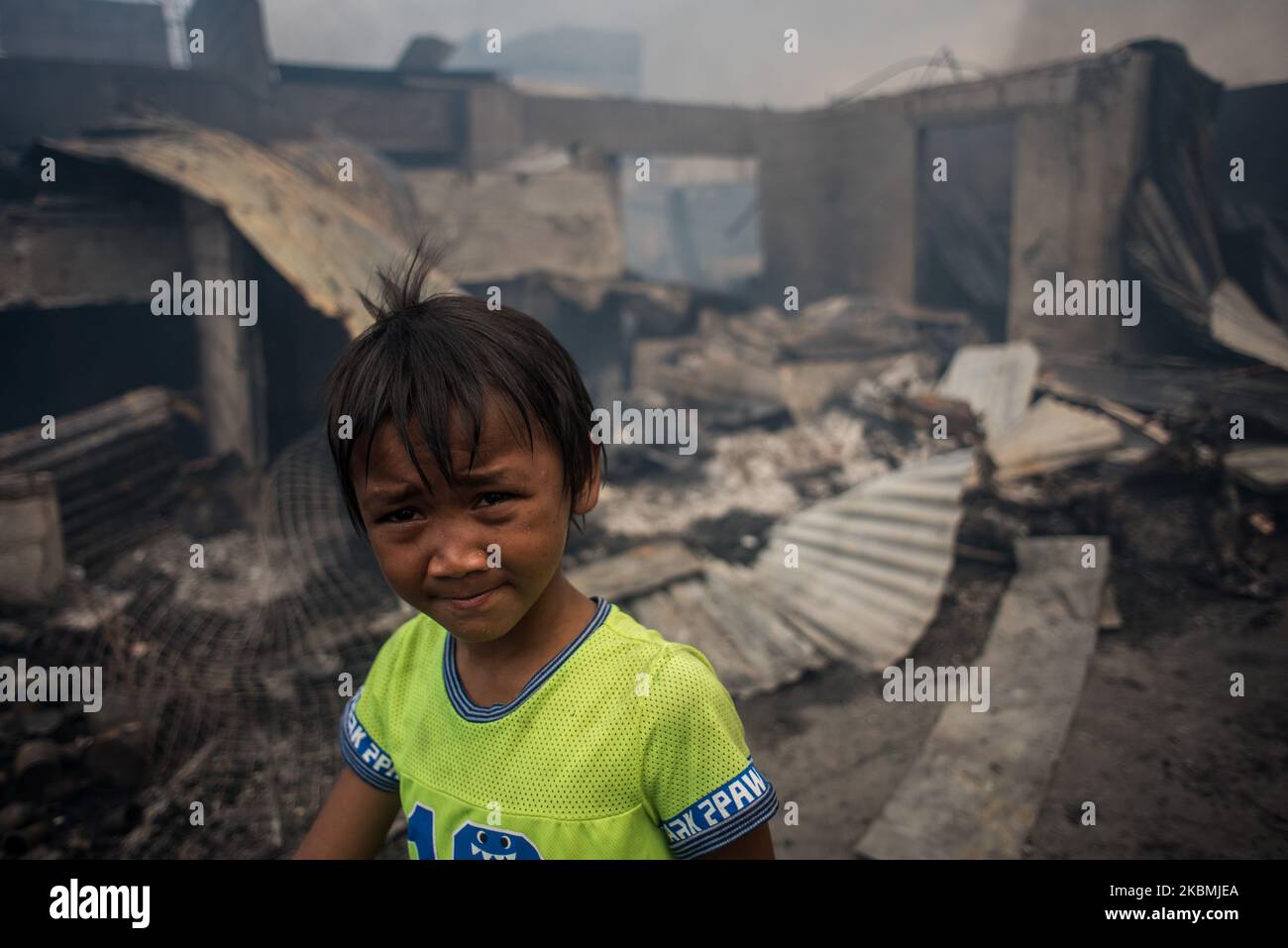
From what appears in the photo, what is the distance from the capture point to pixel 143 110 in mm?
10969

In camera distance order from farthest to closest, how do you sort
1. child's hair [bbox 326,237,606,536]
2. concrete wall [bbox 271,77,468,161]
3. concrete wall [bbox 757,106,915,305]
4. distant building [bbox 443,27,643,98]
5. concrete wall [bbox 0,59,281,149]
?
distant building [bbox 443,27,643,98]
concrete wall [bbox 271,77,468,161]
concrete wall [bbox 757,106,915,305]
concrete wall [bbox 0,59,281,149]
child's hair [bbox 326,237,606,536]

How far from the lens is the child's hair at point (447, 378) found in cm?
101

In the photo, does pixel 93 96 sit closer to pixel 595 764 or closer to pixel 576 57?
pixel 595 764

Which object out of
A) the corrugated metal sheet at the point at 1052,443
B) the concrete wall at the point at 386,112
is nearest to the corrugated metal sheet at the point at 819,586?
the corrugated metal sheet at the point at 1052,443

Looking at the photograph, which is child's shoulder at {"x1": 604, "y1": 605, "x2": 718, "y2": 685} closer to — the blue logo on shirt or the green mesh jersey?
the green mesh jersey

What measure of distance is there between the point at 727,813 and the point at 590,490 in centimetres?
49

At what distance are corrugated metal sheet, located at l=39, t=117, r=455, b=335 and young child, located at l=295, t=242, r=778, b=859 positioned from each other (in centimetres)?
474

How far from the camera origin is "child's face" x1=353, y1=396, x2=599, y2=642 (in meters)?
1.02

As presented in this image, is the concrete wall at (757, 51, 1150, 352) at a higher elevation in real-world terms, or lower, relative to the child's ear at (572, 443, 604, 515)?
higher

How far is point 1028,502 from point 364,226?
6.30 metres

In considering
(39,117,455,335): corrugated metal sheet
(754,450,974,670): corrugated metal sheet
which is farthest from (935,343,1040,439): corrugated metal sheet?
(39,117,455,335): corrugated metal sheet

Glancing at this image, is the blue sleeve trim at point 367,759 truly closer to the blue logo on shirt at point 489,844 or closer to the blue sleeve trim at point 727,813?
the blue logo on shirt at point 489,844
